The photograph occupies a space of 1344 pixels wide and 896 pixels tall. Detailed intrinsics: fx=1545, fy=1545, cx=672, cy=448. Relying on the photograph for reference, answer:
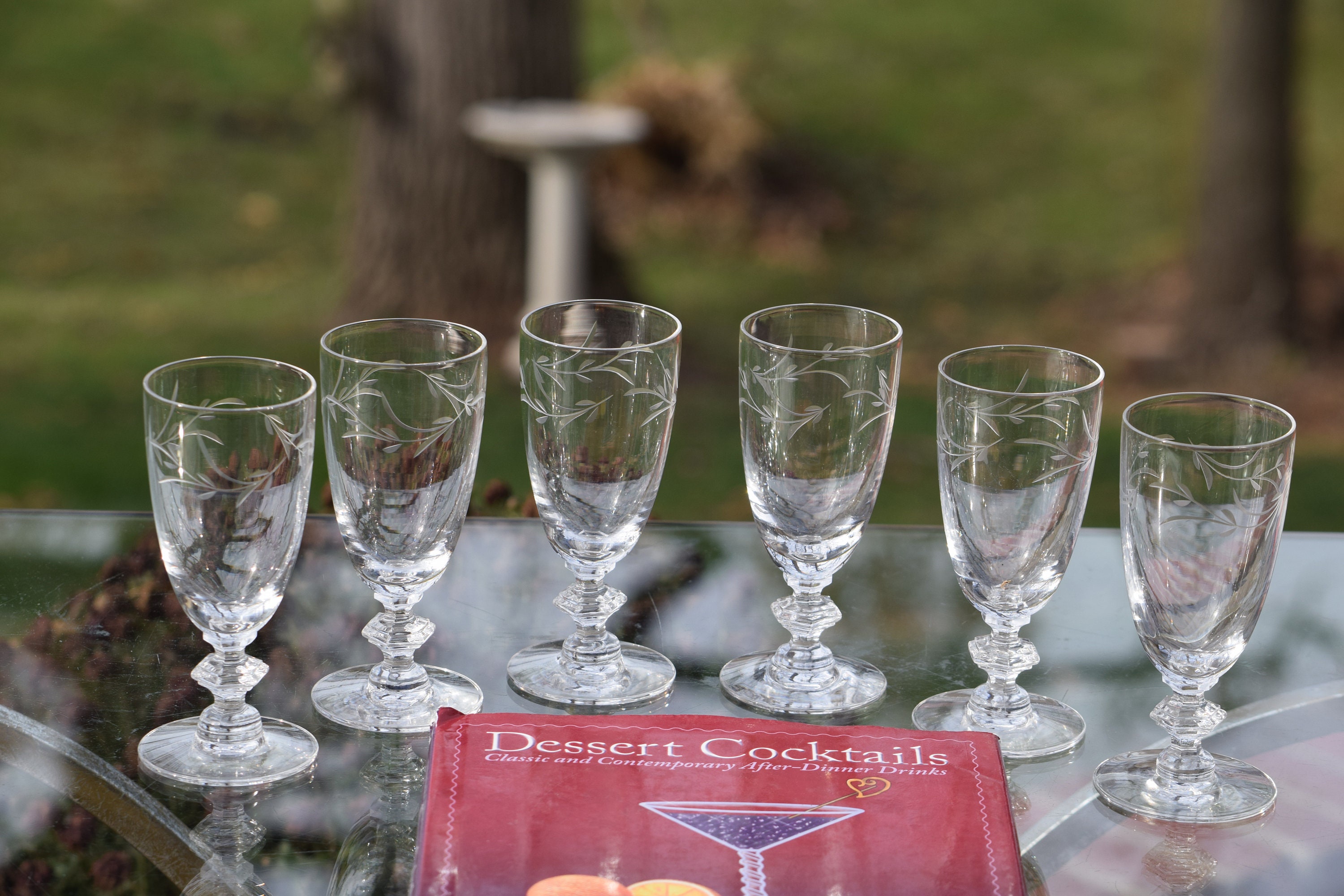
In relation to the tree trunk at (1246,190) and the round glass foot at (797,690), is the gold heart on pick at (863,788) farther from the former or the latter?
the tree trunk at (1246,190)

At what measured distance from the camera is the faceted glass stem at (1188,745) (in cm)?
128

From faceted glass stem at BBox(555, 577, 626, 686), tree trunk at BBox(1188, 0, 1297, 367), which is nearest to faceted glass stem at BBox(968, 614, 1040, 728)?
faceted glass stem at BBox(555, 577, 626, 686)

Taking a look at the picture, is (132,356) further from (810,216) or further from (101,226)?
(810,216)

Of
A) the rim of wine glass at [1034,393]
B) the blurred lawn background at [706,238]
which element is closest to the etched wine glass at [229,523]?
the rim of wine glass at [1034,393]

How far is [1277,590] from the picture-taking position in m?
1.67

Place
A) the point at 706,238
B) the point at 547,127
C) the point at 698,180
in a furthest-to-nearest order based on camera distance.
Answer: the point at 698,180 < the point at 706,238 < the point at 547,127

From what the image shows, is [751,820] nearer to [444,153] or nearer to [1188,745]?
[1188,745]

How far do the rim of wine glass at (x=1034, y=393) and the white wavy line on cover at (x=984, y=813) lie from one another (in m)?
0.29

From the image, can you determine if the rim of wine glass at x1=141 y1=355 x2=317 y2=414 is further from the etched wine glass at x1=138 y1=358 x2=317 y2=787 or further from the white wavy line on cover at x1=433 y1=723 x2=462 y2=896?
the white wavy line on cover at x1=433 y1=723 x2=462 y2=896

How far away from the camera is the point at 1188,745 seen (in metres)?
1.29

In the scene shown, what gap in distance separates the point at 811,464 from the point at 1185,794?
42 centimetres

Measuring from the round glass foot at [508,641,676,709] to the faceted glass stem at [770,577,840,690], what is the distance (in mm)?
109

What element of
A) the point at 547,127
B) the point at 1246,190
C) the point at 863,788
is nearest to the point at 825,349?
the point at 863,788

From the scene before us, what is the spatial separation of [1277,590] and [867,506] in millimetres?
541
